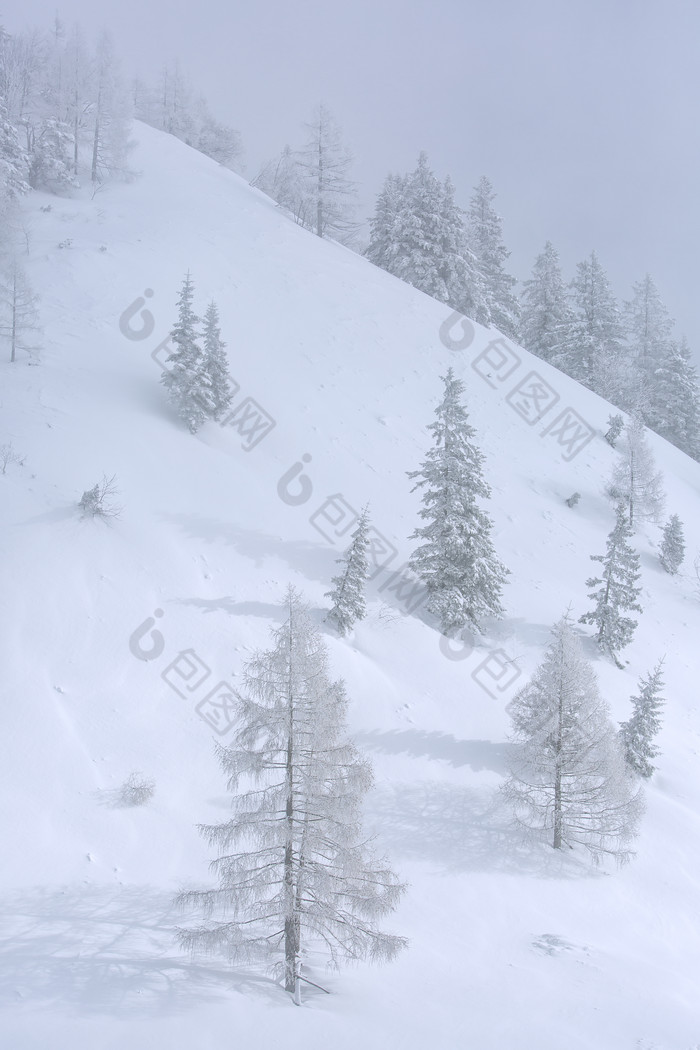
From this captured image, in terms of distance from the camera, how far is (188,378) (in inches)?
982

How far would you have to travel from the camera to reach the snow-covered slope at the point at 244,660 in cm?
938

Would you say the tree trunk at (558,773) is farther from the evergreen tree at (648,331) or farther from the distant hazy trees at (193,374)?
the evergreen tree at (648,331)

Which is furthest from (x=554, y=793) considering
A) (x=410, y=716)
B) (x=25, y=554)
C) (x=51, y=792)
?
(x=25, y=554)

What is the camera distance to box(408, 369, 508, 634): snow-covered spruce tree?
2114 cm

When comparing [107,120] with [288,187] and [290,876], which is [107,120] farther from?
[290,876]

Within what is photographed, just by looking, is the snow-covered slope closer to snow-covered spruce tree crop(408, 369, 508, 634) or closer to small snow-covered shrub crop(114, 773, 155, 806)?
small snow-covered shrub crop(114, 773, 155, 806)

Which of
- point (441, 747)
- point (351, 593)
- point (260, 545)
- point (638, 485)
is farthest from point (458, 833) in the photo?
point (638, 485)

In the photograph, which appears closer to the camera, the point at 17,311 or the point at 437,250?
the point at 17,311

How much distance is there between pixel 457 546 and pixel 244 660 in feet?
27.1

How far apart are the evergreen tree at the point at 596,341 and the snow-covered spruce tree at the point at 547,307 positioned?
3.00 ft

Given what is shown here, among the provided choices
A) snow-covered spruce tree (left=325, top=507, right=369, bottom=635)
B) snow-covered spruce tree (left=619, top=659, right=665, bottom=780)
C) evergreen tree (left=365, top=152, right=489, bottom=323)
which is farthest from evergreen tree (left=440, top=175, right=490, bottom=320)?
snow-covered spruce tree (left=619, top=659, right=665, bottom=780)

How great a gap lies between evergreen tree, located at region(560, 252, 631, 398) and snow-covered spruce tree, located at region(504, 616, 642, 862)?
37.1 meters

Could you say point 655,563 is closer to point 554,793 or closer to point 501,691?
point 501,691

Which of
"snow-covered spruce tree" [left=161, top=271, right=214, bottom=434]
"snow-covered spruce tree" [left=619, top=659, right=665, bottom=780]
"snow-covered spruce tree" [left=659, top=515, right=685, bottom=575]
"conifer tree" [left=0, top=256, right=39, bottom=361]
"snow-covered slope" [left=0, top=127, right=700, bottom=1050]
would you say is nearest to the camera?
"snow-covered slope" [left=0, top=127, right=700, bottom=1050]
